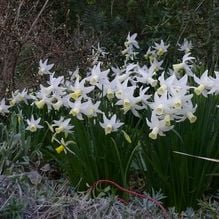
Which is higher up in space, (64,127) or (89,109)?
(89,109)

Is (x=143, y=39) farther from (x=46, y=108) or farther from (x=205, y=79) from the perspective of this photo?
(x=205, y=79)

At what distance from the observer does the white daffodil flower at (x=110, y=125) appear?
A: 9.86ft

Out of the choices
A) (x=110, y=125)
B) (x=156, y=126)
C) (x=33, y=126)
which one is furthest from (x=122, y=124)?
(x=33, y=126)

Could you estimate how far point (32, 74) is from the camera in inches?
202

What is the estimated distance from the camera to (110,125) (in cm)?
301

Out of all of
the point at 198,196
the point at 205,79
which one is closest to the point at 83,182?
the point at 198,196

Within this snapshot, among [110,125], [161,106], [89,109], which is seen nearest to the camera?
[161,106]

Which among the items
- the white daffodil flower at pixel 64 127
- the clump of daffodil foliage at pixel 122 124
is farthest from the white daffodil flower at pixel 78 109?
the white daffodil flower at pixel 64 127

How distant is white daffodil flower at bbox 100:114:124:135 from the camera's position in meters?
3.00

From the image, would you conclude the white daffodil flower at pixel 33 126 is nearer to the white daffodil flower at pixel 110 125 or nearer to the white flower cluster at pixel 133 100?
the white flower cluster at pixel 133 100

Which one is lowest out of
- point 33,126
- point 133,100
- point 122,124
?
point 33,126

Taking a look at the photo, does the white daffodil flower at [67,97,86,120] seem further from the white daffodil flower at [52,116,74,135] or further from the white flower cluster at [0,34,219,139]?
the white daffodil flower at [52,116,74,135]

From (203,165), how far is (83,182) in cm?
65

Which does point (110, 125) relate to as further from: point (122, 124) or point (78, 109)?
point (78, 109)
